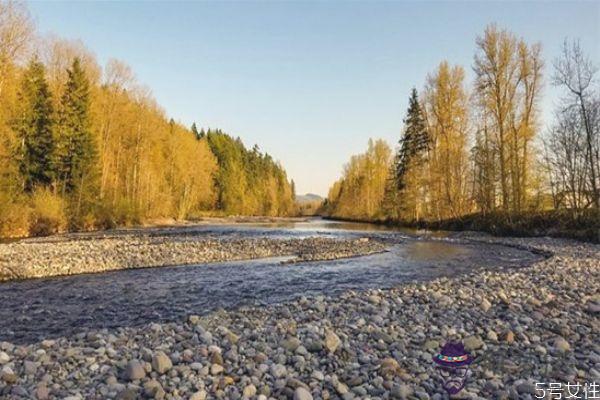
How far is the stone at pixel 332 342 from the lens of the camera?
17.6 ft

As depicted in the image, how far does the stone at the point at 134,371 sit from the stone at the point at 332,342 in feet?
7.98

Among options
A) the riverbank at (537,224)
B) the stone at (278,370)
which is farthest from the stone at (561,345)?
the riverbank at (537,224)

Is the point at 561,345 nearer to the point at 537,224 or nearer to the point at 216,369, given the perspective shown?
the point at 216,369

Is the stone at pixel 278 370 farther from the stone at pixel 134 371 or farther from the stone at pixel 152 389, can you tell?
the stone at pixel 134 371

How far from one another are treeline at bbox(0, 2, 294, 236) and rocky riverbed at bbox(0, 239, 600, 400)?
22792mm

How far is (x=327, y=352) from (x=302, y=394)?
125 cm

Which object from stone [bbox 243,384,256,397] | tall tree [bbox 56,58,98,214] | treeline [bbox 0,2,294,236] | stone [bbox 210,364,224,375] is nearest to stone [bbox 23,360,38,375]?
stone [bbox 210,364,224,375]

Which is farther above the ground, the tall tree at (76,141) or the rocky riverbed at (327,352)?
the tall tree at (76,141)

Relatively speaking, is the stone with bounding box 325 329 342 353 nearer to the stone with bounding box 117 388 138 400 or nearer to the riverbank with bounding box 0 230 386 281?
the stone with bounding box 117 388 138 400

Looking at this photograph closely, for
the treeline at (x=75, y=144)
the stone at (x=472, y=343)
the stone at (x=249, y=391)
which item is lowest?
the stone at (x=249, y=391)

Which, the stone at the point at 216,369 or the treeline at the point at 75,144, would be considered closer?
the stone at the point at 216,369

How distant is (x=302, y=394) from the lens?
4.12 meters

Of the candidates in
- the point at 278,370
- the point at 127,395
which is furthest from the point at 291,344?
the point at 127,395

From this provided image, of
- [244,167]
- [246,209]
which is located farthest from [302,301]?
[244,167]
